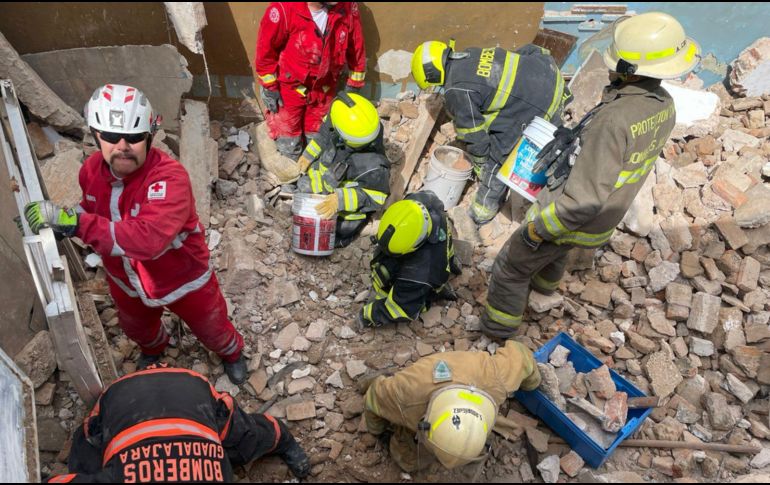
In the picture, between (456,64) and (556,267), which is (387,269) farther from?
(456,64)

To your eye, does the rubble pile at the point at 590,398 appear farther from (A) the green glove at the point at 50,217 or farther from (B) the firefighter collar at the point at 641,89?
(A) the green glove at the point at 50,217

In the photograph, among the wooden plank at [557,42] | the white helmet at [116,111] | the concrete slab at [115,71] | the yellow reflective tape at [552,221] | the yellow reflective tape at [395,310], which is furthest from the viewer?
the wooden plank at [557,42]

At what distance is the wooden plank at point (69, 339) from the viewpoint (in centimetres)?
230

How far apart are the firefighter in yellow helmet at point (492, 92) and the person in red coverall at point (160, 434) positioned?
10.5ft

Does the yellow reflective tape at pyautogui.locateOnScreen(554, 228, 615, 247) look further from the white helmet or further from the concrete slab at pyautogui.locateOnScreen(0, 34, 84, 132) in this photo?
the concrete slab at pyautogui.locateOnScreen(0, 34, 84, 132)

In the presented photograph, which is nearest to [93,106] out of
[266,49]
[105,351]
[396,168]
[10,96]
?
[10,96]

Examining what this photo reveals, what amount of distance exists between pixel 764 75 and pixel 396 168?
4076 mm

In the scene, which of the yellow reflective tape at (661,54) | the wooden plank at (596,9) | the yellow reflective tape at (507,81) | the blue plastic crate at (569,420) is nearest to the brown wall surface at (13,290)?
the blue plastic crate at (569,420)

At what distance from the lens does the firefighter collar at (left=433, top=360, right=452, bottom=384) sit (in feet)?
8.51

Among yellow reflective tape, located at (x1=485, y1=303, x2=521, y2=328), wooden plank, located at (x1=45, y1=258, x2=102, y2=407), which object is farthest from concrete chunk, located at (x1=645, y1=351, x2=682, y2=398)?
wooden plank, located at (x1=45, y1=258, x2=102, y2=407)

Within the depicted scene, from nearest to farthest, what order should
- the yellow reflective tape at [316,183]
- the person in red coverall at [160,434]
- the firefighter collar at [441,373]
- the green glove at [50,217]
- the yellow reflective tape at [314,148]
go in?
1. the person in red coverall at [160,434]
2. the green glove at [50,217]
3. the firefighter collar at [441,373]
4. the yellow reflective tape at [316,183]
5. the yellow reflective tape at [314,148]

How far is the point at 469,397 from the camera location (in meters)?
2.46

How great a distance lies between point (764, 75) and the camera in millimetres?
5277

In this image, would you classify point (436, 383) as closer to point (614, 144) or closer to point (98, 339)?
point (614, 144)
